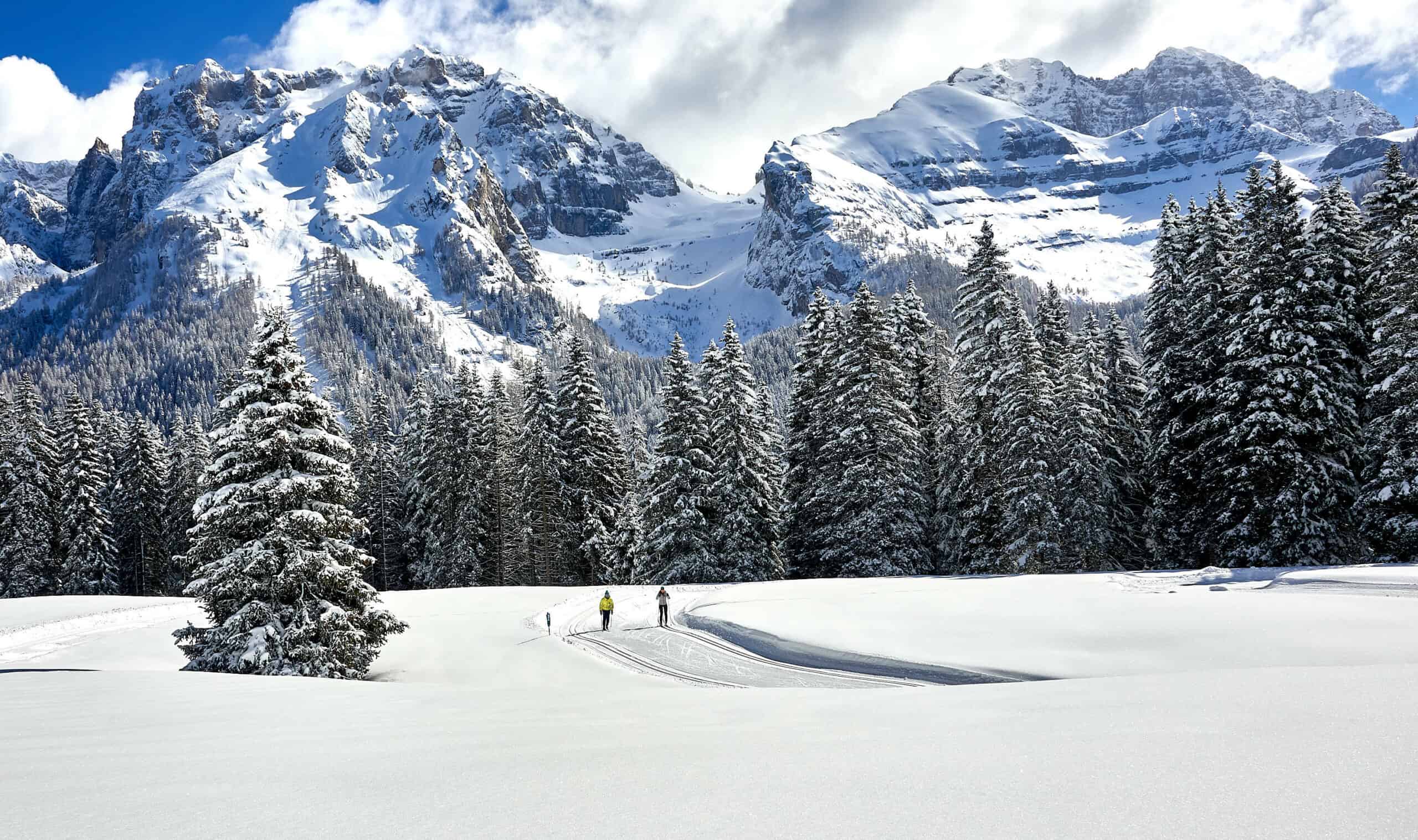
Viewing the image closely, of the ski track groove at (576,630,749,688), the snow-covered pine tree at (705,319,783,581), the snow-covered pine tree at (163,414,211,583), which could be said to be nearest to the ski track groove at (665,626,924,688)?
the ski track groove at (576,630,749,688)

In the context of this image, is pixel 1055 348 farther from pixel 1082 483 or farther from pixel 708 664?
pixel 708 664

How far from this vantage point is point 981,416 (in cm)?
3534

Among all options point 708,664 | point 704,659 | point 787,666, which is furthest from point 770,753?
point 704,659

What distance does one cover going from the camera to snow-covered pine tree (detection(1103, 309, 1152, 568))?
121ft

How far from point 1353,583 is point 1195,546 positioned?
15.8 metres

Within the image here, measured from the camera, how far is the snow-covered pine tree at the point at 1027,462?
32.3m

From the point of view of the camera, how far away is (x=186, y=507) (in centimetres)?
5428

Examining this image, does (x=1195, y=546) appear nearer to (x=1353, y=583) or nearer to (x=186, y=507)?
(x=1353, y=583)

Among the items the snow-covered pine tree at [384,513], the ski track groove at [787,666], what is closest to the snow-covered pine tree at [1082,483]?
the ski track groove at [787,666]

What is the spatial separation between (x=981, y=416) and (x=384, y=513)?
147 feet

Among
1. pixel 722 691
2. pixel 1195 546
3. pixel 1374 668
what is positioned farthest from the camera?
pixel 1195 546

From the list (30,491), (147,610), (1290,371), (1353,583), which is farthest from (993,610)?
(30,491)

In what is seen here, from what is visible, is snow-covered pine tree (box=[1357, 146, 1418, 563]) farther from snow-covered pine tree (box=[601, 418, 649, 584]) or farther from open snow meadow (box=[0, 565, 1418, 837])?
snow-covered pine tree (box=[601, 418, 649, 584])

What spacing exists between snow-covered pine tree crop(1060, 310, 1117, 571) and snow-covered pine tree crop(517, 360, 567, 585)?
26280mm
